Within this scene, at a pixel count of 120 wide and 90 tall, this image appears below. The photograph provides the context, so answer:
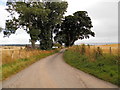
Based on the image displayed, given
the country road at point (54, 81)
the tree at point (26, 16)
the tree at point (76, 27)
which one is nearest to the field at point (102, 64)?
the country road at point (54, 81)

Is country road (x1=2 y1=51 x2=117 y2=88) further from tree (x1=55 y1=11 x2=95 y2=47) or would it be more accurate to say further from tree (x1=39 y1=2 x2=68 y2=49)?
tree (x1=55 y1=11 x2=95 y2=47)

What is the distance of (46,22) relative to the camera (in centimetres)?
4853

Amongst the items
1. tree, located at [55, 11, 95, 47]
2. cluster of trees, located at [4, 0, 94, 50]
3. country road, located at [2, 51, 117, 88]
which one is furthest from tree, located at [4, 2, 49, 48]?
country road, located at [2, 51, 117, 88]

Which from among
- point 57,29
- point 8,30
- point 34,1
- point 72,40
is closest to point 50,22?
point 34,1

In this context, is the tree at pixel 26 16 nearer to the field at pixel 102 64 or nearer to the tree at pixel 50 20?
the tree at pixel 50 20

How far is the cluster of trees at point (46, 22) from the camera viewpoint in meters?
41.7

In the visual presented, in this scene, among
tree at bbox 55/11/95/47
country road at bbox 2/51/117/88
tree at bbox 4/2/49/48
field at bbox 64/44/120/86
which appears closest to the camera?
country road at bbox 2/51/117/88

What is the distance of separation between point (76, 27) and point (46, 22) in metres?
18.5

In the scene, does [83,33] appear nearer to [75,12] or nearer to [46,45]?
[75,12]

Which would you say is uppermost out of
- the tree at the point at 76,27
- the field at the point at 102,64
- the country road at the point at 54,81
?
the tree at the point at 76,27

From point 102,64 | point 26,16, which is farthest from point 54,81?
point 26,16

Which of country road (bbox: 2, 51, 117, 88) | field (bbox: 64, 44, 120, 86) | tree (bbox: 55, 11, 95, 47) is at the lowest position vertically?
country road (bbox: 2, 51, 117, 88)

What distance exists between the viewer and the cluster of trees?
4169cm

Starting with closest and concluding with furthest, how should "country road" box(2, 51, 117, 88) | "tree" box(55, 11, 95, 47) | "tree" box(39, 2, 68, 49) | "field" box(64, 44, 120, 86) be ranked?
"country road" box(2, 51, 117, 88)
"field" box(64, 44, 120, 86)
"tree" box(39, 2, 68, 49)
"tree" box(55, 11, 95, 47)
